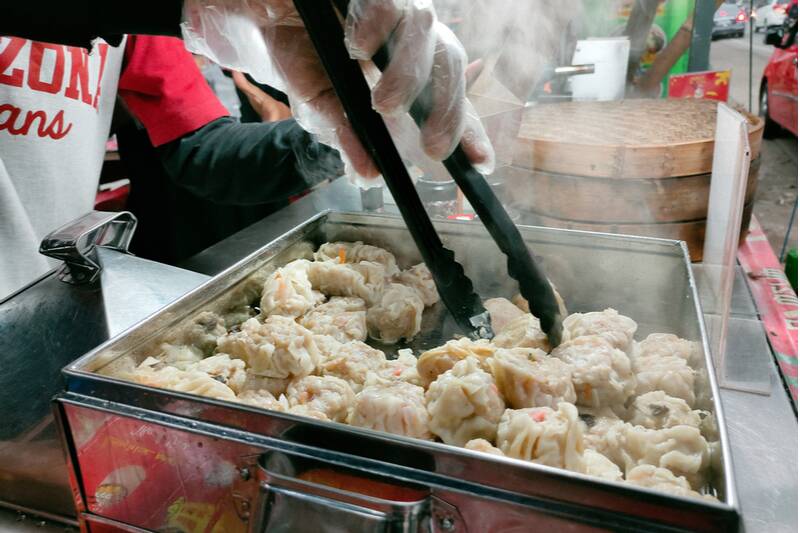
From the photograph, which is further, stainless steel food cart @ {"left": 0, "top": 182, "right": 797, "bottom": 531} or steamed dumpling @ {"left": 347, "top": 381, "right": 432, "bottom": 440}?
steamed dumpling @ {"left": 347, "top": 381, "right": 432, "bottom": 440}

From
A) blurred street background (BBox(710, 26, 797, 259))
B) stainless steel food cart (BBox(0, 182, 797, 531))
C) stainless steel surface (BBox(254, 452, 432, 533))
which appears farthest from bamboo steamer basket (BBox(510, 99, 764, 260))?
blurred street background (BBox(710, 26, 797, 259))

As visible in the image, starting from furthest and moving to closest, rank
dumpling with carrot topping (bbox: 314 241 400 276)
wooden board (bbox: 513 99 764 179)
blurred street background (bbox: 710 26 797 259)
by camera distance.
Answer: blurred street background (bbox: 710 26 797 259) → wooden board (bbox: 513 99 764 179) → dumpling with carrot topping (bbox: 314 241 400 276)

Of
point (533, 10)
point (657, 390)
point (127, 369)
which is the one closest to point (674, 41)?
point (533, 10)

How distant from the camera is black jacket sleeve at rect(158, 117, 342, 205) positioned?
289 centimetres

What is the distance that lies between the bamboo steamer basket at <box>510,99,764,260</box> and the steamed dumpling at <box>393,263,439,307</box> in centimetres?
86

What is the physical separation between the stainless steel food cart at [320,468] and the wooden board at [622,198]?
0.72 meters

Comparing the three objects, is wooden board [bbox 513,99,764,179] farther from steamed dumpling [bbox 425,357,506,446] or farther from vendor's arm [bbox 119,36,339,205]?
steamed dumpling [bbox 425,357,506,446]

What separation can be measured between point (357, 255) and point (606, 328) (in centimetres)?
99

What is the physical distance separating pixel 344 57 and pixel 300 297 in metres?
0.94

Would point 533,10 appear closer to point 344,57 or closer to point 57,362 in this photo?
point 344,57

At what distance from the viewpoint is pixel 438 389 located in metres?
1.37

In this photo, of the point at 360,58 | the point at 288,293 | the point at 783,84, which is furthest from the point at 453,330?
the point at 783,84

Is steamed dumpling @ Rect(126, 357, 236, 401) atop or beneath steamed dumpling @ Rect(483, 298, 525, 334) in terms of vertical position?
atop

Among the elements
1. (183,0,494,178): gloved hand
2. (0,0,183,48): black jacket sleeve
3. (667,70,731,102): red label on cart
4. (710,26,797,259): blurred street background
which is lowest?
(710,26,797,259): blurred street background
